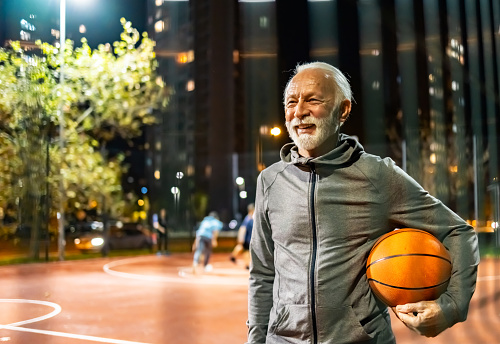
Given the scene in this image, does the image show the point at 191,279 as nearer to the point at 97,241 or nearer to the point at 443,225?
the point at 97,241

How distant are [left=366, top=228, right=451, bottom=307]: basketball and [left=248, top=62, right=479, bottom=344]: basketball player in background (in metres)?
0.03

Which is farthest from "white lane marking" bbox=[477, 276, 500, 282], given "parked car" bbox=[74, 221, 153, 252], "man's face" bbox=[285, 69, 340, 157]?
"parked car" bbox=[74, 221, 153, 252]

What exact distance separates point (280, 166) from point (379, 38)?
4.28 metres

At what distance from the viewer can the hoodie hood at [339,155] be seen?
5.14ft

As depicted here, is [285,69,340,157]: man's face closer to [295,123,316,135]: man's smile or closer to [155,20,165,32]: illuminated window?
[295,123,316,135]: man's smile

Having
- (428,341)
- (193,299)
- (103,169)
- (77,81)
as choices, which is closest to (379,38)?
(428,341)

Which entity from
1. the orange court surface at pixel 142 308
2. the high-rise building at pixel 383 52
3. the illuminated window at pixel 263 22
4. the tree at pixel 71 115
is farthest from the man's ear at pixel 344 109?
the tree at pixel 71 115

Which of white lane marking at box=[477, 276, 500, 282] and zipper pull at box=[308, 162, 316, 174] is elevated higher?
zipper pull at box=[308, 162, 316, 174]

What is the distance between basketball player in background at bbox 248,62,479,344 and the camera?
4.99 ft

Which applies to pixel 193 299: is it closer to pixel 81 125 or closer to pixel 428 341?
pixel 428 341

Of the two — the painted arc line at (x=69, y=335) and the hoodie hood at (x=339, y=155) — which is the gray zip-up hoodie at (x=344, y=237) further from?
the painted arc line at (x=69, y=335)

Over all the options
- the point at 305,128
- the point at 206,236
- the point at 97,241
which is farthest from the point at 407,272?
the point at 97,241

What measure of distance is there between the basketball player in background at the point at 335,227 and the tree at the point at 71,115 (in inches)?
179

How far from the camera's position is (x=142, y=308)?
6848 mm
